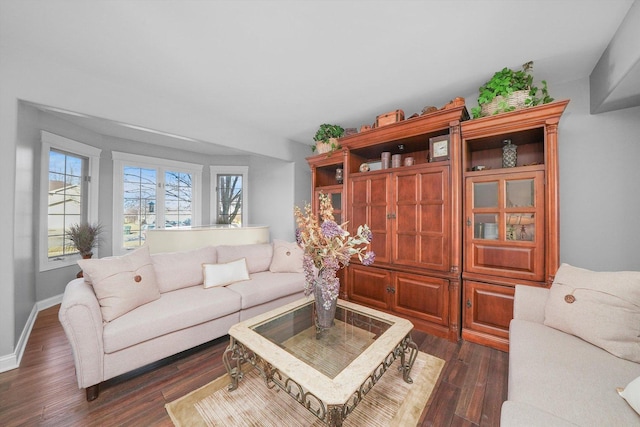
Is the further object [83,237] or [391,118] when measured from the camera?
[83,237]

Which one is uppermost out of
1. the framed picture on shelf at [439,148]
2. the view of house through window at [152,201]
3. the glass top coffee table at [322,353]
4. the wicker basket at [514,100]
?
the wicker basket at [514,100]

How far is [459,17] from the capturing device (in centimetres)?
156

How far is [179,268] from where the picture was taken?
2.45 m

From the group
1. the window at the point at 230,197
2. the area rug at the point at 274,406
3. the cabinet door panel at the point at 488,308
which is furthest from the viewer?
the window at the point at 230,197

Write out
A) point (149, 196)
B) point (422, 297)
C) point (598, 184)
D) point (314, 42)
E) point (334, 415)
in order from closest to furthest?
1. point (334, 415)
2. point (314, 42)
3. point (598, 184)
4. point (422, 297)
5. point (149, 196)

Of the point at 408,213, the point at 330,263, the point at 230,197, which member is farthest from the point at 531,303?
the point at 230,197

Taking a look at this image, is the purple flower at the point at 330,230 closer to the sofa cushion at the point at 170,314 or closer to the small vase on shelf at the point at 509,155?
the sofa cushion at the point at 170,314

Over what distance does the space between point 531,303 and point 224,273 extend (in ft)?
8.94

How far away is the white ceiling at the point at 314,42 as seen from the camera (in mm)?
1510

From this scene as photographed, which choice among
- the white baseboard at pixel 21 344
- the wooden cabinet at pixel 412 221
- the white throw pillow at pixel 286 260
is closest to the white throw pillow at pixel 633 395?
the wooden cabinet at pixel 412 221

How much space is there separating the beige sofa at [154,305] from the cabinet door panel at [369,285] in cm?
70

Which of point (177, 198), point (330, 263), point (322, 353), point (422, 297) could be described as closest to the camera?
point (322, 353)

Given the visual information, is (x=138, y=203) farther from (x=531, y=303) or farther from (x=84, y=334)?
(x=531, y=303)

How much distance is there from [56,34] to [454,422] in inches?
149
